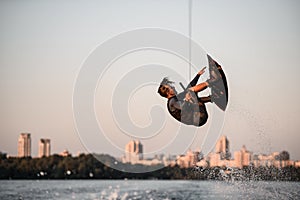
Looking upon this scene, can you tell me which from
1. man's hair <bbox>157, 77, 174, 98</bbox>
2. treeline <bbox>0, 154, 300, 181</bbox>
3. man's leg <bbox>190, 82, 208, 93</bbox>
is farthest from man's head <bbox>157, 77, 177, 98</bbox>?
treeline <bbox>0, 154, 300, 181</bbox>

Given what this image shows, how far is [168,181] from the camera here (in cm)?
3612

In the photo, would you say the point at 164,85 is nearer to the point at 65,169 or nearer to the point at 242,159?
the point at 242,159

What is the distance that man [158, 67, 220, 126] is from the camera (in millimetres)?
5859

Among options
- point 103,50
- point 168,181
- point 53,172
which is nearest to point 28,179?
point 53,172

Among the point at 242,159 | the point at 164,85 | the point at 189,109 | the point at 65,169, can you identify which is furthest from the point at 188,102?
the point at 65,169

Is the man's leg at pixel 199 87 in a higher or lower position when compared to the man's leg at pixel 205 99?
higher

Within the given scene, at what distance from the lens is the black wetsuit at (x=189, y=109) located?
19.2ft

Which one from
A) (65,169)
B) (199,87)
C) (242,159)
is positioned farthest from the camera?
(65,169)

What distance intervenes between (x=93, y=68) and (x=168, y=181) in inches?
1161

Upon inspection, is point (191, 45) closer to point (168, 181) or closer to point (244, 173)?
point (244, 173)

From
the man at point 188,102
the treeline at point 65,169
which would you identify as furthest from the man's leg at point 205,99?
the treeline at point 65,169

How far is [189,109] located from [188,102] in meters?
0.07

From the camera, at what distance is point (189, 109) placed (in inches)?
232

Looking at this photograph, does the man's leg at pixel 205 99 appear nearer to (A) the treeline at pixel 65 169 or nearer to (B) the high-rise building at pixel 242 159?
(B) the high-rise building at pixel 242 159
